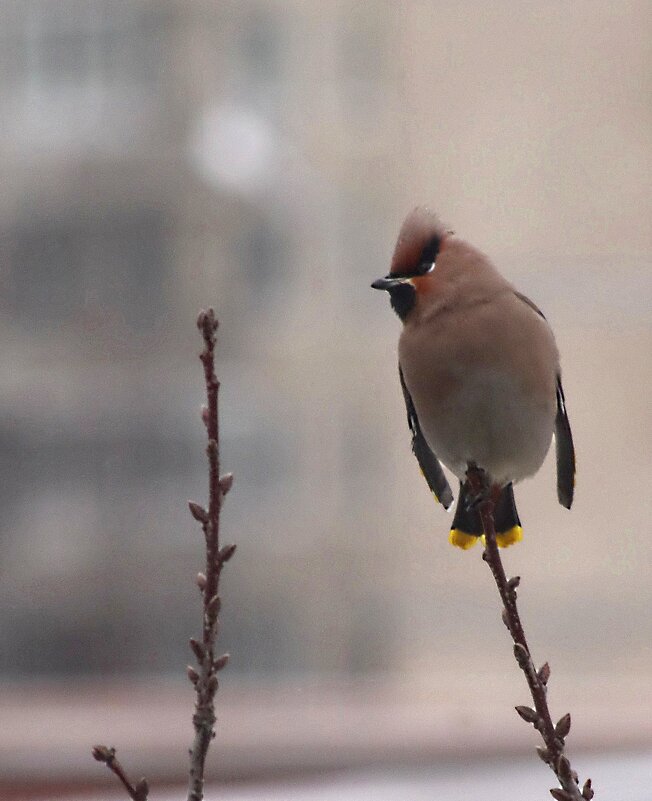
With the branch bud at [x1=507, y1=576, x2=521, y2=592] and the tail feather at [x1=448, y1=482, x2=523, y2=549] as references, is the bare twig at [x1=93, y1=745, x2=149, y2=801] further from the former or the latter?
the tail feather at [x1=448, y1=482, x2=523, y2=549]

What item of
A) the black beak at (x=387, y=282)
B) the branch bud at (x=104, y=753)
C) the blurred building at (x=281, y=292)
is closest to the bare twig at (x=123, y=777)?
the branch bud at (x=104, y=753)

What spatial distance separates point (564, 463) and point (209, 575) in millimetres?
1148

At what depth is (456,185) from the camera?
54.6 ft

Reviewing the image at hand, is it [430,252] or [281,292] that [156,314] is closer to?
[281,292]

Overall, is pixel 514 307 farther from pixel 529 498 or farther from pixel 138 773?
pixel 529 498

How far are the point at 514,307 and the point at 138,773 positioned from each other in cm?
176

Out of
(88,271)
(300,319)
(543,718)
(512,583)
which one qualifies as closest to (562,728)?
(543,718)

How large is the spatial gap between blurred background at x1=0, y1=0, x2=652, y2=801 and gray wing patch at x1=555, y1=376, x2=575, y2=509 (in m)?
12.1

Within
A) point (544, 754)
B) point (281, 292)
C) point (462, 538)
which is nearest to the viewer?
point (544, 754)

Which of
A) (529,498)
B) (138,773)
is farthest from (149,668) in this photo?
(138,773)

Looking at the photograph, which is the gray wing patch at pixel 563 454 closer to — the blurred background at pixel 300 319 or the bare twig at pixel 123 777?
the bare twig at pixel 123 777

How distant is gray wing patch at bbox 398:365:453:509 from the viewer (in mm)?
2434

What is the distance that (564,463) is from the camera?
234 centimetres

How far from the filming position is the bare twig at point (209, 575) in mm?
1276
